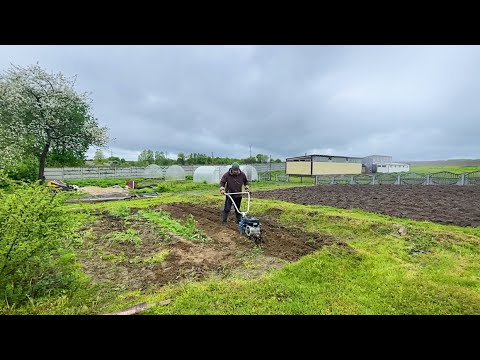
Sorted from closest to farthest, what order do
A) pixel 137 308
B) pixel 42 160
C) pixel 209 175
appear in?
pixel 137 308
pixel 42 160
pixel 209 175

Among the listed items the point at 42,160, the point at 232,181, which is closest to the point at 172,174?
the point at 42,160

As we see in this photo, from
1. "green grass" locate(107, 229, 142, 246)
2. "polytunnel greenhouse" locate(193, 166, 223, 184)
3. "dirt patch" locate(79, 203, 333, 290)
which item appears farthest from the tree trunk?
"green grass" locate(107, 229, 142, 246)

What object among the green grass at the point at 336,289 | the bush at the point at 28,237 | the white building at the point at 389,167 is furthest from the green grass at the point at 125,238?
the white building at the point at 389,167

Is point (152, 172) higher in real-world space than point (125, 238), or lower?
higher

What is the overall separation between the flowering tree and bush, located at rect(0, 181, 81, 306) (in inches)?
612

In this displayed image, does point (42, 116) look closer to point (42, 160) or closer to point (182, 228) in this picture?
point (42, 160)

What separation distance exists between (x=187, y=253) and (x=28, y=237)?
2399 millimetres

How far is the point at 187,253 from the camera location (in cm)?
452

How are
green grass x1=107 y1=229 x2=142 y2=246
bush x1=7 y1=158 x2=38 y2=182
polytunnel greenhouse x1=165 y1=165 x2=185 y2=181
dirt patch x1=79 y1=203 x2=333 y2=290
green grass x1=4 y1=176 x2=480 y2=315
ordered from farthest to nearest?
polytunnel greenhouse x1=165 y1=165 x2=185 y2=181 → bush x1=7 y1=158 x2=38 y2=182 → green grass x1=107 y1=229 x2=142 y2=246 → dirt patch x1=79 y1=203 x2=333 y2=290 → green grass x1=4 y1=176 x2=480 y2=315

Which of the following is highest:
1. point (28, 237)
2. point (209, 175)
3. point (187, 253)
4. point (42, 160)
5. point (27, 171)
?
point (42, 160)

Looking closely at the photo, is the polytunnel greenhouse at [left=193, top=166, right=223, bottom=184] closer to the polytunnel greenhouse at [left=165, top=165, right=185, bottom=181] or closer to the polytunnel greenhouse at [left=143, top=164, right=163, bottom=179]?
the polytunnel greenhouse at [left=165, top=165, right=185, bottom=181]

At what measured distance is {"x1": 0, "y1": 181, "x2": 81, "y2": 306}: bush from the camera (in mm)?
2545
